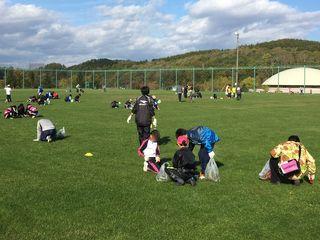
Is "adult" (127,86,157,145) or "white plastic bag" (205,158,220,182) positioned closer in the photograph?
"white plastic bag" (205,158,220,182)

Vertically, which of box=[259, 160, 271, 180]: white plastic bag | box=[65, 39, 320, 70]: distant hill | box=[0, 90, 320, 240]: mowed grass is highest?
box=[65, 39, 320, 70]: distant hill

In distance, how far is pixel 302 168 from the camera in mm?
9250

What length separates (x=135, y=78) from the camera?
335 ft

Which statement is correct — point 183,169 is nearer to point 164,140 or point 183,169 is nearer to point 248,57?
point 164,140

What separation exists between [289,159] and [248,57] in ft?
484

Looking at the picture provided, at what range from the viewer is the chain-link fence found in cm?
8900

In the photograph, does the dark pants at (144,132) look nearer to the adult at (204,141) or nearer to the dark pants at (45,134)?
the adult at (204,141)

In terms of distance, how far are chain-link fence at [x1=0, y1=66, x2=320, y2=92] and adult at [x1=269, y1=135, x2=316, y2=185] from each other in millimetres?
75550

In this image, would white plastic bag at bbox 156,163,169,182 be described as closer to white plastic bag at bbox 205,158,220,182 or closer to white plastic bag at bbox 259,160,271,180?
white plastic bag at bbox 205,158,220,182

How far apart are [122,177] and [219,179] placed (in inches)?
80.0

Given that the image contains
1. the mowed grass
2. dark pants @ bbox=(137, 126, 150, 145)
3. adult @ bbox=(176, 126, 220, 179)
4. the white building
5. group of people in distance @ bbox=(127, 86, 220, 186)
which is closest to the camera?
the mowed grass

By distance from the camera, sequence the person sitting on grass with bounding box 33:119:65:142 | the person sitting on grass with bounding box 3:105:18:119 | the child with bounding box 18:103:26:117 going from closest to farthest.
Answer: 1. the person sitting on grass with bounding box 33:119:65:142
2. the person sitting on grass with bounding box 3:105:18:119
3. the child with bounding box 18:103:26:117

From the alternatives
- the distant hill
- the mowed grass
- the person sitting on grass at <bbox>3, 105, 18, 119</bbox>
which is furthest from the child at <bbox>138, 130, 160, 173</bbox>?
the distant hill

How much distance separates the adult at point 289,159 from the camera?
9.20 meters
